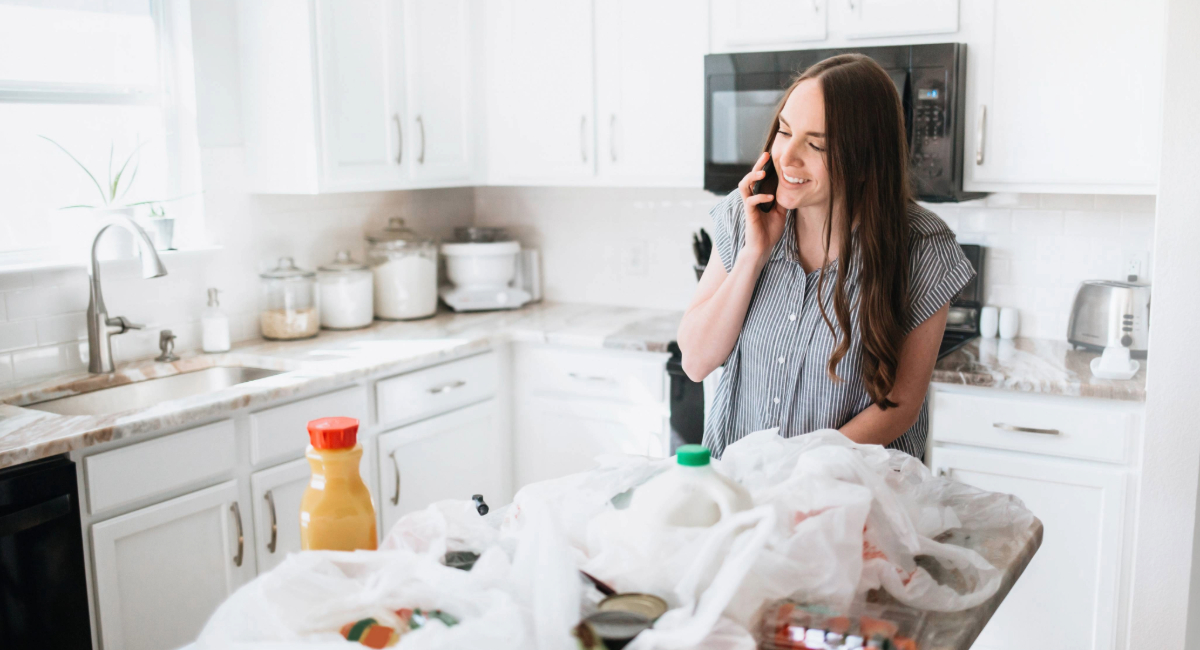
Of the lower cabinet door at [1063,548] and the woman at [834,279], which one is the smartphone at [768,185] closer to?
the woman at [834,279]

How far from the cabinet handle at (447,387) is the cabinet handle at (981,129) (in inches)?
63.3

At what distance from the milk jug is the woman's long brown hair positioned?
2.18ft

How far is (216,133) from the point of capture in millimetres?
2873

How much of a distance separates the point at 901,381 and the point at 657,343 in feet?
4.40

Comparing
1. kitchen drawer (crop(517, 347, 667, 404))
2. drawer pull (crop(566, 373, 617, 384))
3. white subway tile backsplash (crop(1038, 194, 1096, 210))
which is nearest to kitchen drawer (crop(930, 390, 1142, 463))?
white subway tile backsplash (crop(1038, 194, 1096, 210))

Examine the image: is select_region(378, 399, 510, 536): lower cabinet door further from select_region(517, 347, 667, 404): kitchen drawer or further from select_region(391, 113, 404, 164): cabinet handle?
select_region(391, 113, 404, 164): cabinet handle

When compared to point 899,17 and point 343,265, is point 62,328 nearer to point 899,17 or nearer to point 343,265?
point 343,265

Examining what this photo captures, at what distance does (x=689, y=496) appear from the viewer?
3.30 ft

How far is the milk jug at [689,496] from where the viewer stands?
3.27 ft

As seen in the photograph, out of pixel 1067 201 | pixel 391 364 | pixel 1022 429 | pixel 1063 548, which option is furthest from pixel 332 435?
pixel 1067 201

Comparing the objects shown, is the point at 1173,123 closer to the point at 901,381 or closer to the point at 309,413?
the point at 901,381

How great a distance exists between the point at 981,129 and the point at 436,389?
1.68 m

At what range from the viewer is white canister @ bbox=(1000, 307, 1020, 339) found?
2.91 m

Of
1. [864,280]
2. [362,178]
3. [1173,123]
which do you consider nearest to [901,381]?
[864,280]
